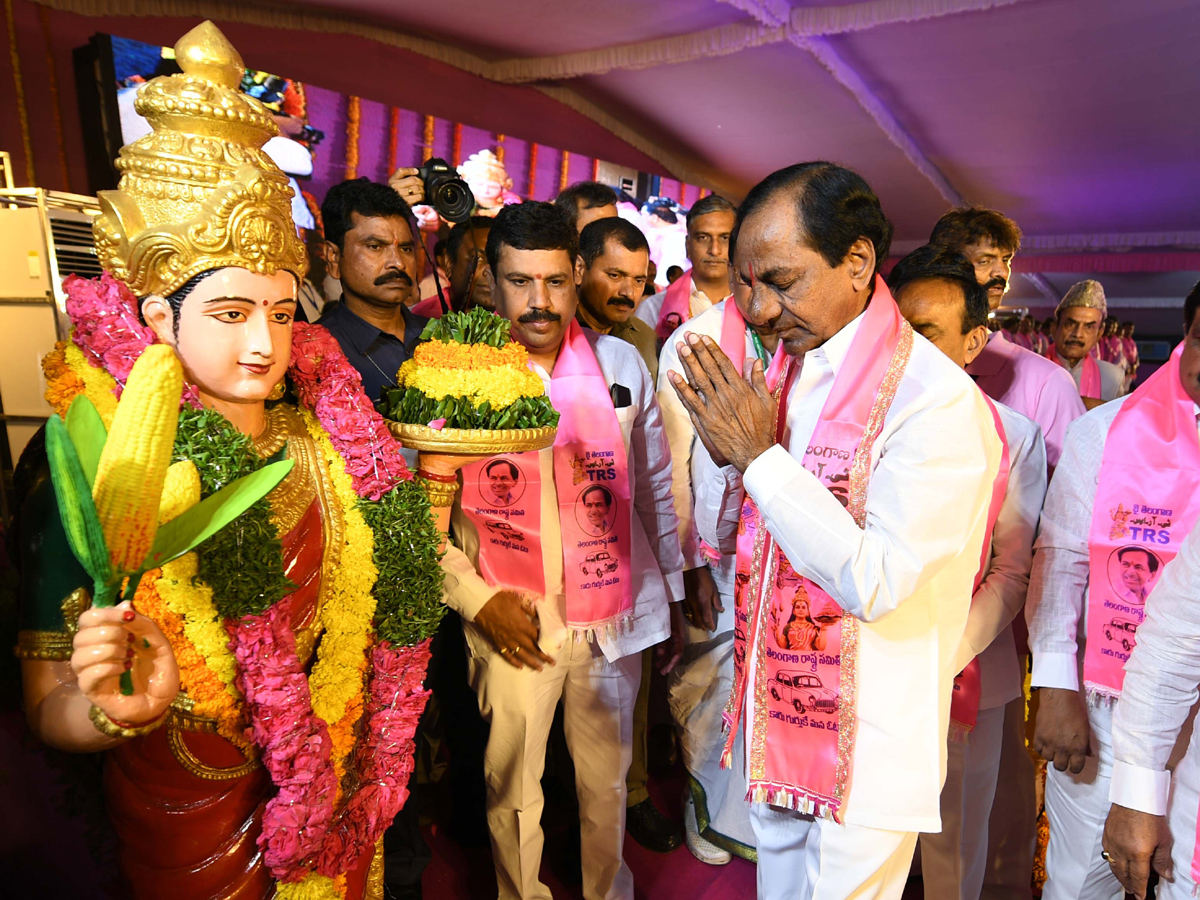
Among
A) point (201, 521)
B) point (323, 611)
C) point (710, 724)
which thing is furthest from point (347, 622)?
point (710, 724)

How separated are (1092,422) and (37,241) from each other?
3918 mm

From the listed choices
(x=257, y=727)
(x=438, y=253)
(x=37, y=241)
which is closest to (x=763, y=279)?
(x=257, y=727)

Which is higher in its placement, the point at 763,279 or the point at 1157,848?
the point at 763,279

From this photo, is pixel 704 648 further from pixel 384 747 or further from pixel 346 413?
pixel 346 413

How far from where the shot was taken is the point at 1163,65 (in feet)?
20.5

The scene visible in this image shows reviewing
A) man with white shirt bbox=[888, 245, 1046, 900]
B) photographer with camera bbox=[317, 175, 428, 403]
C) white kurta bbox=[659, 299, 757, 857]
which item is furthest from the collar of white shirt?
photographer with camera bbox=[317, 175, 428, 403]

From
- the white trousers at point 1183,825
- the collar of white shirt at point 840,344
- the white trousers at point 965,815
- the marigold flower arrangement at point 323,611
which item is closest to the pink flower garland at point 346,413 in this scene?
the marigold flower arrangement at point 323,611

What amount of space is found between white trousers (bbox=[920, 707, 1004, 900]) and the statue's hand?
2.15 m

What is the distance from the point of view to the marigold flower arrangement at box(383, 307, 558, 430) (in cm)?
175

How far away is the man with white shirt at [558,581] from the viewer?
2.32 meters

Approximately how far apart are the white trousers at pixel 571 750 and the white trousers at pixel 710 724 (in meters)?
0.54

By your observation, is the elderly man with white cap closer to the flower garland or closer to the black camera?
the black camera

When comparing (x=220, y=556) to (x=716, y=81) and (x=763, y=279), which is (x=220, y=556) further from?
(x=716, y=81)

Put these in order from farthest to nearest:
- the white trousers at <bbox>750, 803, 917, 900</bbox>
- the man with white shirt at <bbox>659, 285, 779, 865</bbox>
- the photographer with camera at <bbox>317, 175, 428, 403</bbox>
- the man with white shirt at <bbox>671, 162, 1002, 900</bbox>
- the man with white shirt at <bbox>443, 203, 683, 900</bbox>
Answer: the man with white shirt at <bbox>659, 285, 779, 865</bbox>, the photographer with camera at <bbox>317, 175, 428, 403</bbox>, the man with white shirt at <bbox>443, 203, 683, 900</bbox>, the white trousers at <bbox>750, 803, 917, 900</bbox>, the man with white shirt at <bbox>671, 162, 1002, 900</bbox>
